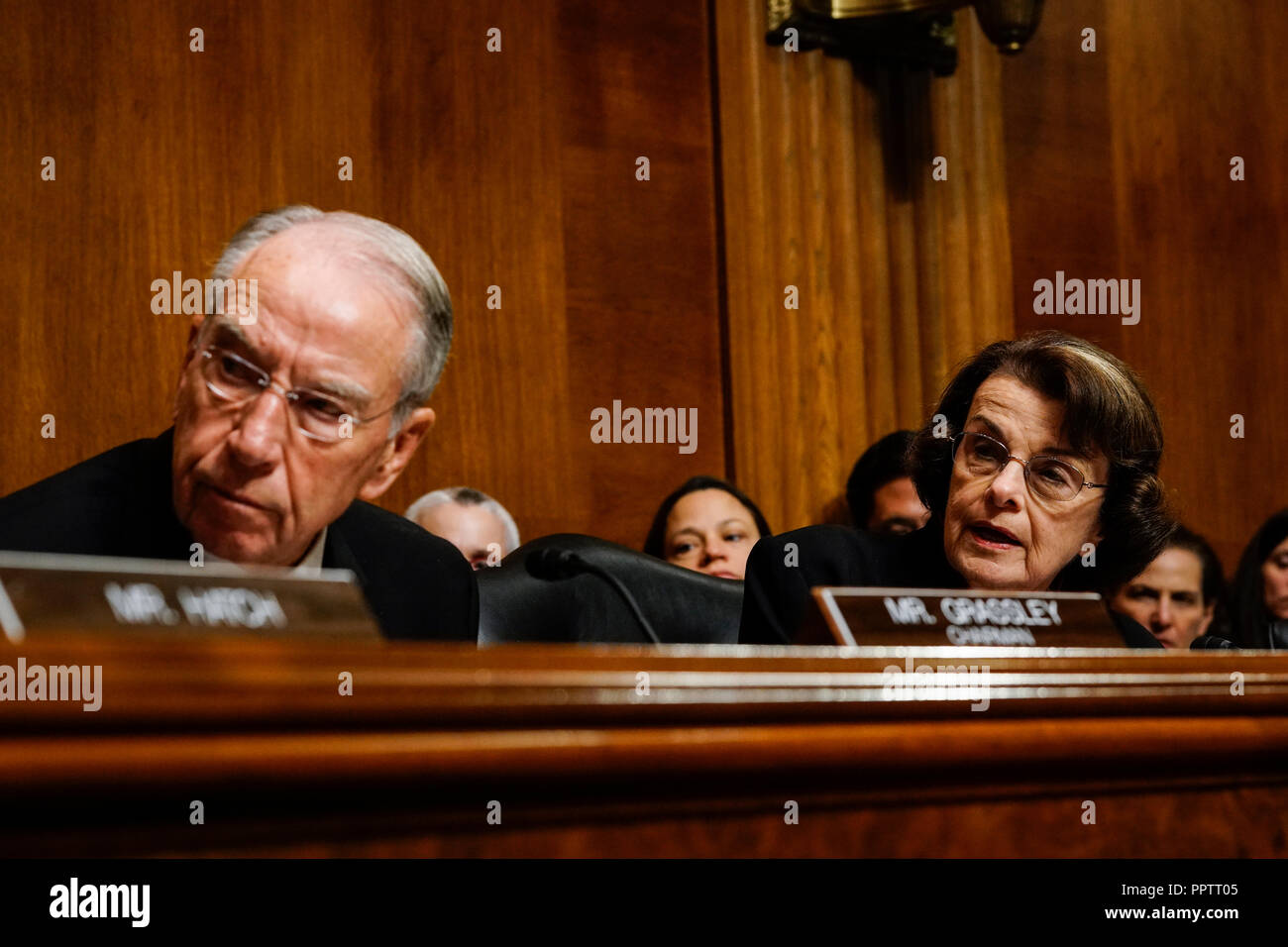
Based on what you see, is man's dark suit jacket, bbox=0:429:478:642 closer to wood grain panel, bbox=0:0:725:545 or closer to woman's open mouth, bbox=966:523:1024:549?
woman's open mouth, bbox=966:523:1024:549

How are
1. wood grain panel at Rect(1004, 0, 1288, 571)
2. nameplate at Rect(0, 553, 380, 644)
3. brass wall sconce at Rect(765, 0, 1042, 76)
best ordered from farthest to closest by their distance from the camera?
wood grain panel at Rect(1004, 0, 1288, 571), brass wall sconce at Rect(765, 0, 1042, 76), nameplate at Rect(0, 553, 380, 644)

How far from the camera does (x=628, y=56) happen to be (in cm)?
→ 332

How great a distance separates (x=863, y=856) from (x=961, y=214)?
10.2ft

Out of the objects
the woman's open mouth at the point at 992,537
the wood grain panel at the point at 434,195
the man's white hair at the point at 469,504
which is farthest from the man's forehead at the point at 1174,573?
the woman's open mouth at the point at 992,537

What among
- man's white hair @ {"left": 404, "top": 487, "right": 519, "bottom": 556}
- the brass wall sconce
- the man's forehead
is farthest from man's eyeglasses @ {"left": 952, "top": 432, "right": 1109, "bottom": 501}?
the brass wall sconce

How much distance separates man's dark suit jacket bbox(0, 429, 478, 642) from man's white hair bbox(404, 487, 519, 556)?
107 centimetres

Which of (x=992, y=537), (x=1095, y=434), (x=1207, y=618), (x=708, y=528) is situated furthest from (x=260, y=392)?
(x=1207, y=618)

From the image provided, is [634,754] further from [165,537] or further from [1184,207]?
[1184,207]

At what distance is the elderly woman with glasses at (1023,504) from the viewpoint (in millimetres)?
1759

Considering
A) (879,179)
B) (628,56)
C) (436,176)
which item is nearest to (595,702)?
(436,176)

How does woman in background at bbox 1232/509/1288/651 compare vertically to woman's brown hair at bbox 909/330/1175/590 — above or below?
below

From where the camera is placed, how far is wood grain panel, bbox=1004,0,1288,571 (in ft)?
13.0

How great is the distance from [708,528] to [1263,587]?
133 centimetres
